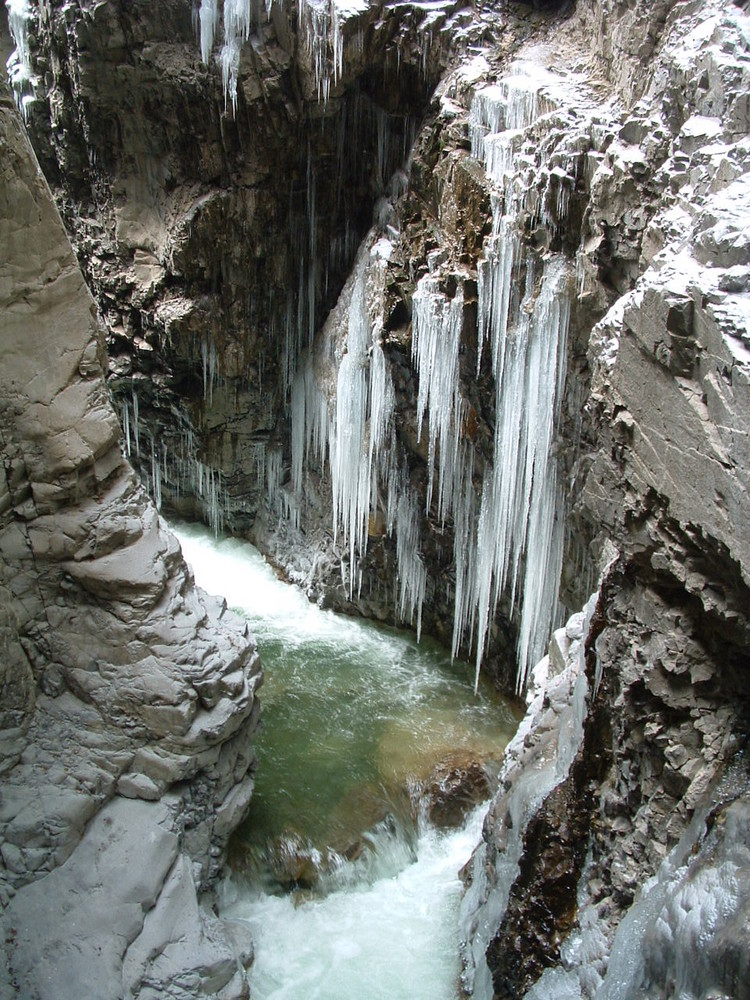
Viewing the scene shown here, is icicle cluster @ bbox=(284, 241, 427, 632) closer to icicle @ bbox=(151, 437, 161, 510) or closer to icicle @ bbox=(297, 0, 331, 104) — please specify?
icicle @ bbox=(297, 0, 331, 104)

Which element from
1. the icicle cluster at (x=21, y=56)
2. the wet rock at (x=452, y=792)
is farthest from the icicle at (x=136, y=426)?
the wet rock at (x=452, y=792)

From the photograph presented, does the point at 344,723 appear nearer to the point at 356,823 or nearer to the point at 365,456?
the point at 356,823

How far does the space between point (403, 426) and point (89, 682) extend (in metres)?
5.88

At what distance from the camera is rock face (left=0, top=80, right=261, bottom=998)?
517cm

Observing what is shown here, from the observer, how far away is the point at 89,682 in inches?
230

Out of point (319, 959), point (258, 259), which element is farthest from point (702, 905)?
point (258, 259)

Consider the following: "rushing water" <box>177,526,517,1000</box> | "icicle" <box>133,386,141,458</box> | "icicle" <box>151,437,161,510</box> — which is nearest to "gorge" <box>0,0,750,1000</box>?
"icicle" <box>133,386,141,458</box>

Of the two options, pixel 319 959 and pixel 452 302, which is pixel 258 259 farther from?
pixel 319 959

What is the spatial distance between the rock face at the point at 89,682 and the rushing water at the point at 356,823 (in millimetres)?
917

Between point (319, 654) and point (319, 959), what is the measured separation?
5.03 meters

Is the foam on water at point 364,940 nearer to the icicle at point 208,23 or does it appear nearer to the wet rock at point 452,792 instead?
the wet rock at point 452,792

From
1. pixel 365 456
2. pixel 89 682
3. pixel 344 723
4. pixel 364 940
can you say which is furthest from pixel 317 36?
pixel 364 940

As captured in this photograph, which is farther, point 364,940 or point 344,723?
point 344,723

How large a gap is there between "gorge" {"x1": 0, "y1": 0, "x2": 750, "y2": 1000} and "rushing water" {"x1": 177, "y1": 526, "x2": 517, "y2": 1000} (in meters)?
0.50
